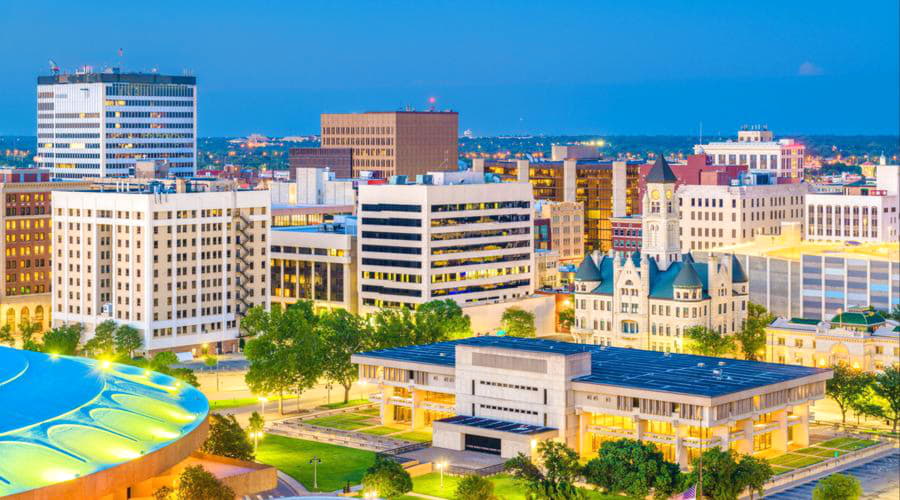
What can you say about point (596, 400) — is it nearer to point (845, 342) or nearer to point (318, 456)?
point (318, 456)

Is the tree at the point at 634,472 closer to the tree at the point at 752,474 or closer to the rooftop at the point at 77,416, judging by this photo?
the tree at the point at 752,474

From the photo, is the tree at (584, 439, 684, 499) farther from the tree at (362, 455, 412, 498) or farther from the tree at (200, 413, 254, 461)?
the tree at (200, 413, 254, 461)

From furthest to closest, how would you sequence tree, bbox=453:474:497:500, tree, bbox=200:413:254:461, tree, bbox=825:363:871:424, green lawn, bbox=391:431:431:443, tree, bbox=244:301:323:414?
tree, bbox=244:301:323:414, tree, bbox=825:363:871:424, green lawn, bbox=391:431:431:443, tree, bbox=200:413:254:461, tree, bbox=453:474:497:500

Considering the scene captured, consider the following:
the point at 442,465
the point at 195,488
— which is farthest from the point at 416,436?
the point at 195,488

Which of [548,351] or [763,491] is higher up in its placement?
[548,351]

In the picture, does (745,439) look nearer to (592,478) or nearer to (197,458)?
(592,478)

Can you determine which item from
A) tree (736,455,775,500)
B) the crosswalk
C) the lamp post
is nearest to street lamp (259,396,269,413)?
the lamp post

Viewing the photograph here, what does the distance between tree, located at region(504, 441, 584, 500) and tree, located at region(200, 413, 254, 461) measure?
23.7 meters

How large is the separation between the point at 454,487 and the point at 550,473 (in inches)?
381

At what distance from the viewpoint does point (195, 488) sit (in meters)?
118

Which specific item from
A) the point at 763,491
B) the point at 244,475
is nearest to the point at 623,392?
the point at 763,491

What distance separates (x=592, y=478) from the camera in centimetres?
14200

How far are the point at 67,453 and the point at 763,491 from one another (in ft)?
204

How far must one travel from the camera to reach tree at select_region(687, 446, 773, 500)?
136500 millimetres
